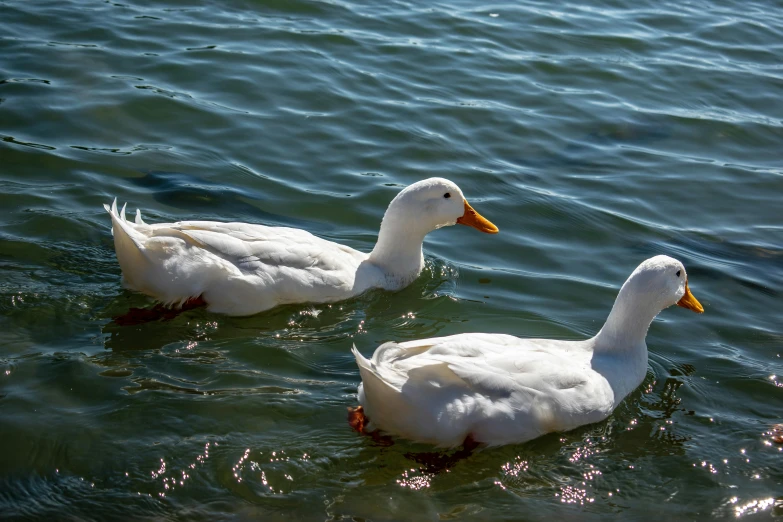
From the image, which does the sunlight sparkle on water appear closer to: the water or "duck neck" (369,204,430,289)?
the water

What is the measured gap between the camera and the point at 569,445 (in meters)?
5.70

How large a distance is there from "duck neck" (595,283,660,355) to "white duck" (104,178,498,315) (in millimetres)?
1952

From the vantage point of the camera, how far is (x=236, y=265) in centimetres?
668

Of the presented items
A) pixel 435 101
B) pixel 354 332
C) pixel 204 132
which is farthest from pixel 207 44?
pixel 354 332

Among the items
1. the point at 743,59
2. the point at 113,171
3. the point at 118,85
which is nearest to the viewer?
the point at 113,171

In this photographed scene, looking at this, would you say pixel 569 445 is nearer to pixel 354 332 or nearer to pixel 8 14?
pixel 354 332

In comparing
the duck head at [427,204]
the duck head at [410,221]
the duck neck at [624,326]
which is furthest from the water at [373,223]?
the duck head at [427,204]

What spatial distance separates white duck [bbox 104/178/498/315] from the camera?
6.50 meters

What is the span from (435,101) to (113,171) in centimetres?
393

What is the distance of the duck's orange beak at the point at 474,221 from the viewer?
7770mm

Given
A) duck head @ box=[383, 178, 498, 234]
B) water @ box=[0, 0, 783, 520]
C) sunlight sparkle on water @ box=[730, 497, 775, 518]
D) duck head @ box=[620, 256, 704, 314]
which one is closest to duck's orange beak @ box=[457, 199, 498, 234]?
duck head @ box=[383, 178, 498, 234]

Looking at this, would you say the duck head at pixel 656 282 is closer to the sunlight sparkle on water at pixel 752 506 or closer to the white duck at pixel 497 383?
the white duck at pixel 497 383

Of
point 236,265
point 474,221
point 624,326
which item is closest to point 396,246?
point 474,221

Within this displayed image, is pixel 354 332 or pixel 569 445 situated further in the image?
pixel 354 332
